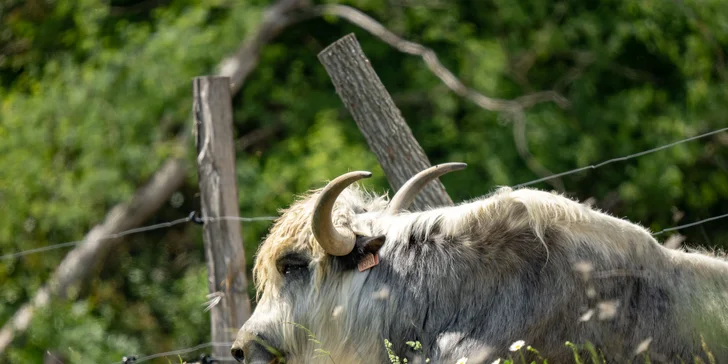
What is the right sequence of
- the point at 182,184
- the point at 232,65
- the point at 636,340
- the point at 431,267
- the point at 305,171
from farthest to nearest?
the point at 182,184, the point at 232,65, the point at 305,171, the point at 431,267, the point at 636,340

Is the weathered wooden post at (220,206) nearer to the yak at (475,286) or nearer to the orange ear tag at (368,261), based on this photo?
the yak at (475,286)

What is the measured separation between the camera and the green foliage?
12.6 m

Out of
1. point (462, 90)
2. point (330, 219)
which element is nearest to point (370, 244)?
A: point (330, 219)

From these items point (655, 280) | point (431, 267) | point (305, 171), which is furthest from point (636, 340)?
point (305, 171)

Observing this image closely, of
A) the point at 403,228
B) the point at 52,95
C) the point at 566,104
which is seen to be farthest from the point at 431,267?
the point at 52,95

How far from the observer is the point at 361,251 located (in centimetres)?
474

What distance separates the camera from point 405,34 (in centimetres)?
1385

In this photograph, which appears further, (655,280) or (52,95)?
(52,95)

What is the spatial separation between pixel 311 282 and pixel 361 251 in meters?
0.29

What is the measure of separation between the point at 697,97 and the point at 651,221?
5.67ft

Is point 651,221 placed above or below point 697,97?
below

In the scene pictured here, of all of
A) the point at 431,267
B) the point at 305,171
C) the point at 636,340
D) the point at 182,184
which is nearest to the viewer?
the point at 636,340

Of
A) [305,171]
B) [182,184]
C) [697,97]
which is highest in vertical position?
[697,97]

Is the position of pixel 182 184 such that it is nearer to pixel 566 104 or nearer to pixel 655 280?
pixel 566 104
